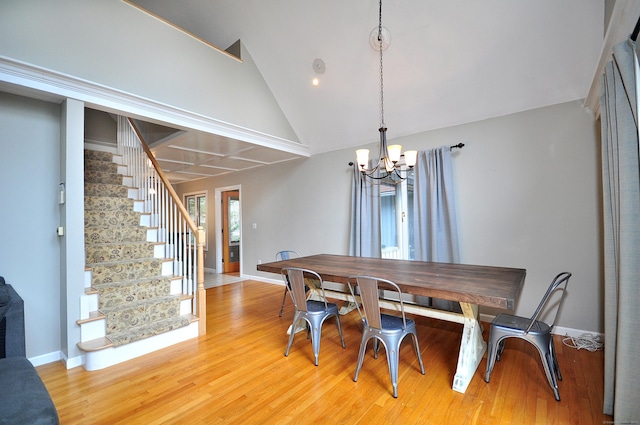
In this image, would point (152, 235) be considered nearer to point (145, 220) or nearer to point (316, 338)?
point (145, 220)

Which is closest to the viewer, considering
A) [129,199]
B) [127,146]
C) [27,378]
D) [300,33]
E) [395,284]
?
[27,378]

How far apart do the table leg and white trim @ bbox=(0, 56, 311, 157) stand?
3.38 metres

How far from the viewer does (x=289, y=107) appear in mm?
4531

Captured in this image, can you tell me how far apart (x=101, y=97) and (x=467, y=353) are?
3929mm

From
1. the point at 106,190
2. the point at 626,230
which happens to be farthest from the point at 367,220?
the point at 106,190

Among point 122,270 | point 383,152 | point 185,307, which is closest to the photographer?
point 383,152

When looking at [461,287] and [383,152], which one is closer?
[461,287]

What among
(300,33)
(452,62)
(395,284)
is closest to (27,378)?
(395,284)

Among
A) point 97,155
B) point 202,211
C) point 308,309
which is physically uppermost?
point 97,155

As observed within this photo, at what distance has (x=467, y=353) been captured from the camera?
2.17 meters

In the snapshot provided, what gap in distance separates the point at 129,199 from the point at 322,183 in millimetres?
2916

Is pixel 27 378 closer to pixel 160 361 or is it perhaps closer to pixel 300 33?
pixel 160 361

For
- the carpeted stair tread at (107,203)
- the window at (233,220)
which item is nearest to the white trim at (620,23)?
the carpeted stair tread at (107,203)

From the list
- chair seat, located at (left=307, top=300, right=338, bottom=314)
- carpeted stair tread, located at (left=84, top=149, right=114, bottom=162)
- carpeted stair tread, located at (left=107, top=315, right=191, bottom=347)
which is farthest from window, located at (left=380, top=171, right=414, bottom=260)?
carpeted stair tread, located at (left=84, top=149, right=114, bottom=162)
